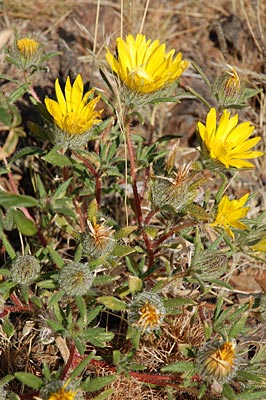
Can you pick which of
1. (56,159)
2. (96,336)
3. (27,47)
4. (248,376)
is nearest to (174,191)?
(56,159)


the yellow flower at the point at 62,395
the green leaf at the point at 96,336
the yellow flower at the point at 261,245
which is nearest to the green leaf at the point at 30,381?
the yellow flower at the point at 62,395

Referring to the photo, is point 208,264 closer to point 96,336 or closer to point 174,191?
point 174,191

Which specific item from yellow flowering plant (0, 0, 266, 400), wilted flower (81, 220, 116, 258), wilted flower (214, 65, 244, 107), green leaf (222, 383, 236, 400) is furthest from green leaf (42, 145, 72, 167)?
green leaf (222, 383, 236, 400)

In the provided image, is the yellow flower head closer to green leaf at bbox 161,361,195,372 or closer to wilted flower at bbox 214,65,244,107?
green leaf at bbox 161,361,195,372

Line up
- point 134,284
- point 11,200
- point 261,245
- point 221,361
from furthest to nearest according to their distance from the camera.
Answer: point 261,245, point 134,284, point 221,361, point 11,200

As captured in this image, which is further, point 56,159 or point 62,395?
point 56,159

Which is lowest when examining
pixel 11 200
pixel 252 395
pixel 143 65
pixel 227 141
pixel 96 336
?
pixel 252 395

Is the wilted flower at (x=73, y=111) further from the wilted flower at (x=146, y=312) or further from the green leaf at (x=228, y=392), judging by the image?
the green leaf at (x=228, y=392)
